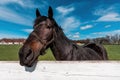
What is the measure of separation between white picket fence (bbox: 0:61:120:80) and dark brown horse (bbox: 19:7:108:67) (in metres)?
0.11

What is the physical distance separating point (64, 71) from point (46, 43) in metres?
1.06

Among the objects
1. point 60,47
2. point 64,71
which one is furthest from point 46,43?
point 64,71

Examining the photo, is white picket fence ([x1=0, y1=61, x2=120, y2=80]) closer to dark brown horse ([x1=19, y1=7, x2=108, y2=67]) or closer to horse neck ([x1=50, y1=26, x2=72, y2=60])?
dark brown horse ([x1=19, y1=7, x2=108, y2=67])

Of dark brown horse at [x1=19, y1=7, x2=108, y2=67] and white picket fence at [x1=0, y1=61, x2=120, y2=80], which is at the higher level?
dark brown horse at [x1=19, y1=7, x2=108, y2=67]

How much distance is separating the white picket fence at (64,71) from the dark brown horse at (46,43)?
11cm

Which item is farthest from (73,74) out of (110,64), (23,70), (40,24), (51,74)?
(40,24)

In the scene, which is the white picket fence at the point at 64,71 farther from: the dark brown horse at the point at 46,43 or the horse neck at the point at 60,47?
the horse neck at the point at 60,47

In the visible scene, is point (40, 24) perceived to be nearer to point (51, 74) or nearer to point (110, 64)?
point (51, 74)

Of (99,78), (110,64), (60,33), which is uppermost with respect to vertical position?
(60,33)

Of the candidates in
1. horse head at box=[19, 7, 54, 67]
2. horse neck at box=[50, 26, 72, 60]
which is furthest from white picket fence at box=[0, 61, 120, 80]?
horse neck at box=[50, 26, 72, 60]

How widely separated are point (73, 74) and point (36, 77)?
1.21ft

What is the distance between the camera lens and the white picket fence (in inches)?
83.4

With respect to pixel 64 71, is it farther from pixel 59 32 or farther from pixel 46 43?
pixel 59 32

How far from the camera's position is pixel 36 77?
7.39ft
